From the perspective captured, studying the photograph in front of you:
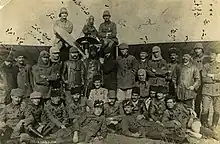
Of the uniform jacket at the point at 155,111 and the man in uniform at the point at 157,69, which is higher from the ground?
the man in uniform at the point at 157,69

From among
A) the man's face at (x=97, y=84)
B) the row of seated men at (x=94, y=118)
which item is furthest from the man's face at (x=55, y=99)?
the man's face at (x=97, y=84)

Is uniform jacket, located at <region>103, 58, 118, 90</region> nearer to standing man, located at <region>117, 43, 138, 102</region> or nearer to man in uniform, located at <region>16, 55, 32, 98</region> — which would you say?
standing man, located at <region>117, 43, 138, 102</region>

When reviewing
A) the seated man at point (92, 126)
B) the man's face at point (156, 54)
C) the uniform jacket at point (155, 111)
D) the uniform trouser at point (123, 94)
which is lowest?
the seated man at point (92, 126)

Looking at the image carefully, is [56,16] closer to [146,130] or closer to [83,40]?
[83,40]

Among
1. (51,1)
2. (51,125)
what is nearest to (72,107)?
(51,125)

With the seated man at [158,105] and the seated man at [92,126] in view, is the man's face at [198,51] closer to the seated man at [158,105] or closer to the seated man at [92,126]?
the seated man at [158,105]

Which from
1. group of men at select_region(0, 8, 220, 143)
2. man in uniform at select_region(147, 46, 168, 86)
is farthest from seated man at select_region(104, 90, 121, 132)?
man in uniform at select_region(147, 46, 168, 86)
